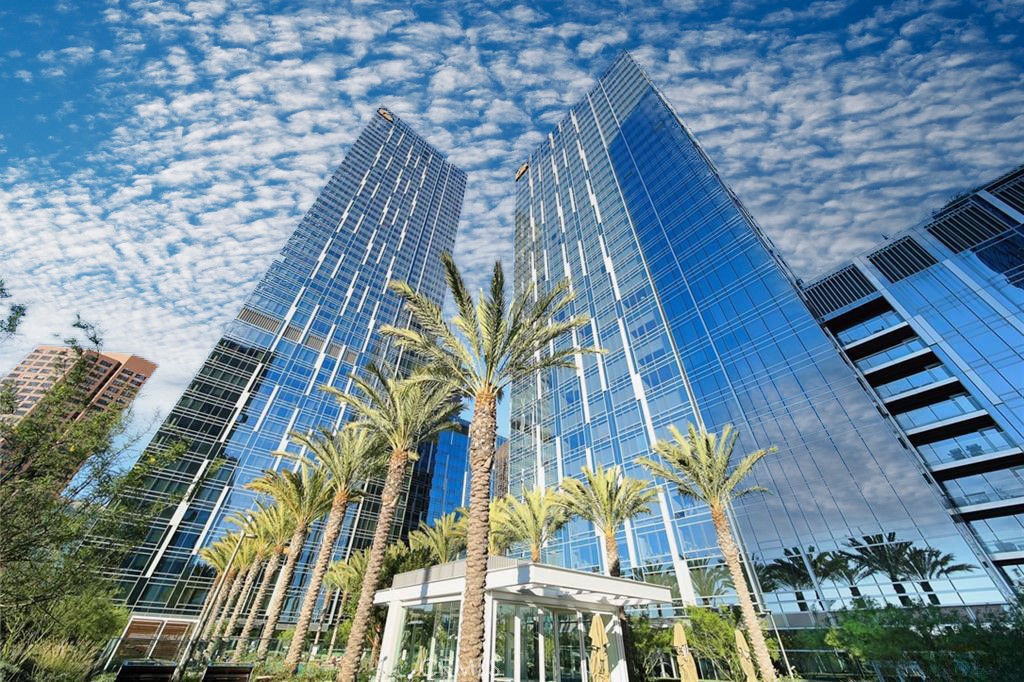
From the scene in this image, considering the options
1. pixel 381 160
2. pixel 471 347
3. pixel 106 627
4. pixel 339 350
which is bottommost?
pixel 106 627

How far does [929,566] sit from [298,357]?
65475mm

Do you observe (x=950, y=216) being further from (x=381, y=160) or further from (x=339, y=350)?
(x=381, y=160)

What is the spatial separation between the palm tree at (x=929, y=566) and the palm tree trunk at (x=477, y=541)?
25.7 meters

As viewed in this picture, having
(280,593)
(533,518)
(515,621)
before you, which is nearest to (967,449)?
(533,518)

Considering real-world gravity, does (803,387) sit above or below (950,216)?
below

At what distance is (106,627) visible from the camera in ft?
79.9

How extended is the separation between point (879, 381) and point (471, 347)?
33503 millimetres

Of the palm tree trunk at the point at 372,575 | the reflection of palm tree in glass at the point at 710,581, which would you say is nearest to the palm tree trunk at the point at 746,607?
the reflection of palm tree in glass at the point at 710,581

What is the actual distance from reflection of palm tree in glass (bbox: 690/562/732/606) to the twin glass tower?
0.12 metres

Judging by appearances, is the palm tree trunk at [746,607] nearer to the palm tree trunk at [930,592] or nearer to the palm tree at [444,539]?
the palm tree trunk at [930,592]

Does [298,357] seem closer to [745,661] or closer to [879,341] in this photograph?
[745,661]

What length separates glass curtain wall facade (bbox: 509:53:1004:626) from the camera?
24.2m

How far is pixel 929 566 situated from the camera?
22016mm

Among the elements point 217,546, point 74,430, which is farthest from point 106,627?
point 74,430
